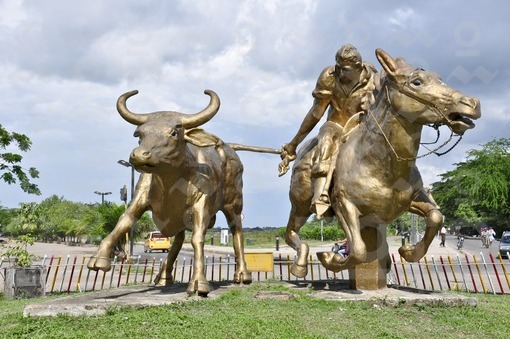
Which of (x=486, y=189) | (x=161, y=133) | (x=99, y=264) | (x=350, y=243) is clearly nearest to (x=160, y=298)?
(x=99, y=264)

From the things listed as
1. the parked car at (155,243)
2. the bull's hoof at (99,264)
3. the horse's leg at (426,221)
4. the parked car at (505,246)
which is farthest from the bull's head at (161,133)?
the parked car at (155,243)

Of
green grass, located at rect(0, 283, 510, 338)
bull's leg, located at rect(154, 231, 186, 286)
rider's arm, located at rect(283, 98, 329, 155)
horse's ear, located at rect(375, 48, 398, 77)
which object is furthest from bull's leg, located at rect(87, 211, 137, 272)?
horse's ear, located at rect(375, 48, 398, 77)

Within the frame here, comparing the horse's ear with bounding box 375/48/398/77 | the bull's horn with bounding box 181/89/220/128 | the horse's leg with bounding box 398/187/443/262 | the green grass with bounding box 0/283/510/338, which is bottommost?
the green grass with bounding box 0/283/510/338

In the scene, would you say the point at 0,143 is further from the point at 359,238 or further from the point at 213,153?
the point at 359,238

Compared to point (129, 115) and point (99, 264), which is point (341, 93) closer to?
point (129, 115)

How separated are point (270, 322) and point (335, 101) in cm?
360

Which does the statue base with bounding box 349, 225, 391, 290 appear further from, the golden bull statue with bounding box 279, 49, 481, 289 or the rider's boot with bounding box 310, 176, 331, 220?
the rider's boot with bounding box 310, 176, 331, 220

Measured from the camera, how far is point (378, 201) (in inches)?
243

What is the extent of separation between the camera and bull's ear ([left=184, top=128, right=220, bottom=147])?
21.3 feet

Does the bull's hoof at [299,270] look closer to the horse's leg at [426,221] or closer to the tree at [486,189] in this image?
the horse's leg at [426,221]

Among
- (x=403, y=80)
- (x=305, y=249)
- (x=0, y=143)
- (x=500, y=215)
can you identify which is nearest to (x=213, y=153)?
(x=305, y=249)

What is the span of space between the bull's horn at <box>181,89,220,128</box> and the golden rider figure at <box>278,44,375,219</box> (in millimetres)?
1534

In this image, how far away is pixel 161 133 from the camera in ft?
20.1

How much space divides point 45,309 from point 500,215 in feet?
158
